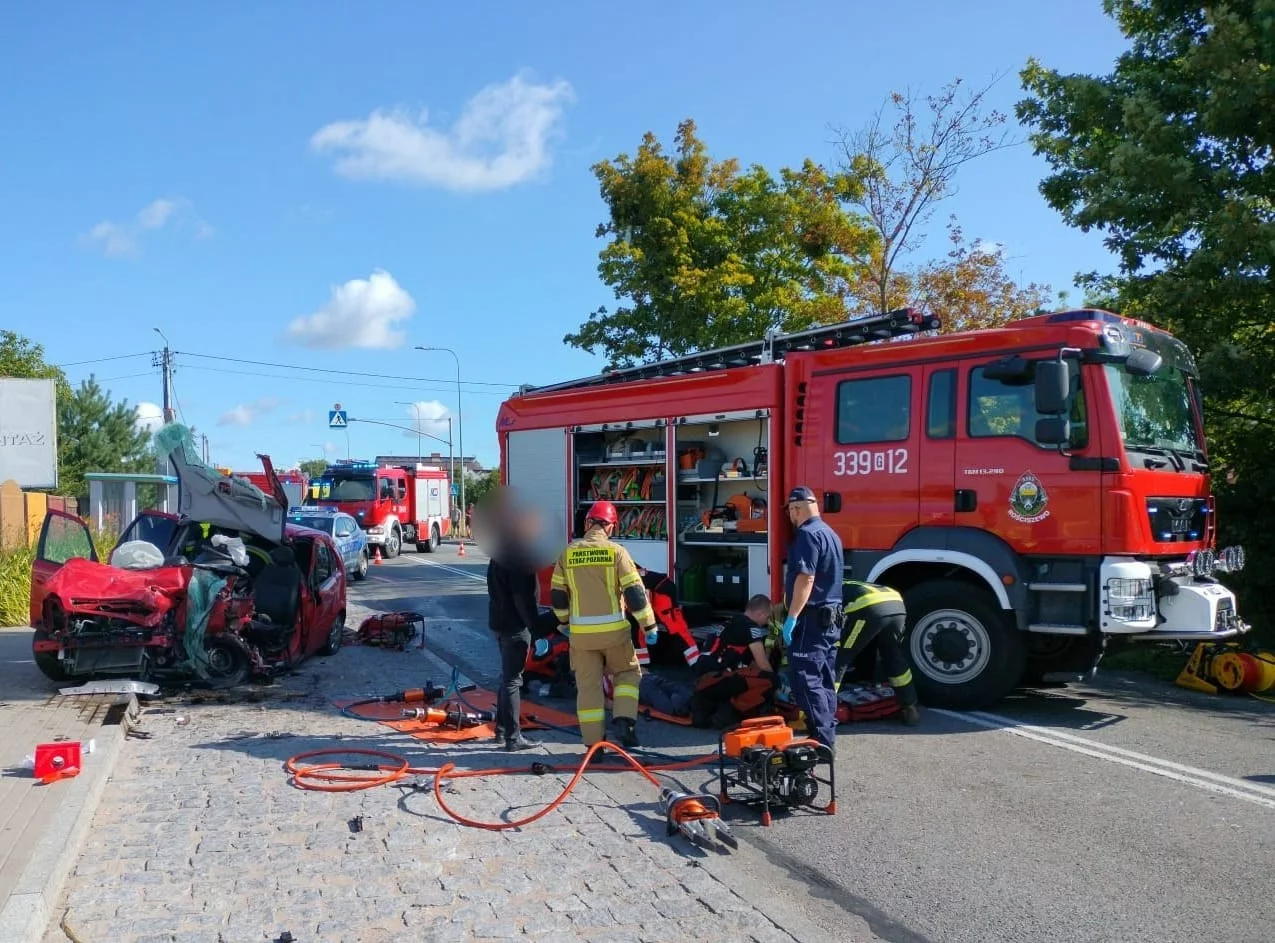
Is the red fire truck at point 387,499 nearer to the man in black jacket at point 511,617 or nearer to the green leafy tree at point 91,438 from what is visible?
the green leafy tree at point 91,438

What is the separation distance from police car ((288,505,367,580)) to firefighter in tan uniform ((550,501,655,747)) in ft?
47.3

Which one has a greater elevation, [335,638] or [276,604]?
[276,604]

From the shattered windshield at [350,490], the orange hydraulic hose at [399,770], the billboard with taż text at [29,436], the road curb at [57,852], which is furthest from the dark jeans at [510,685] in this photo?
the shattered windshield at [350,490]

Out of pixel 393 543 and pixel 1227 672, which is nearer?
pixel 1227 672

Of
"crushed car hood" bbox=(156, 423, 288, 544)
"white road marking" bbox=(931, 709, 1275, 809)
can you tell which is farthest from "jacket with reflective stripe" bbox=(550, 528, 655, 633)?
"crushed car hood" bbox=(156, 423, 288, 544)

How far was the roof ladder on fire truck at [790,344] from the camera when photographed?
9.27 meters

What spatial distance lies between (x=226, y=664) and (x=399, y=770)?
371 centimetres

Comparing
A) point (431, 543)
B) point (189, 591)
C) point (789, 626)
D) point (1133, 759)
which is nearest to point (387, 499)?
point (431, 543)

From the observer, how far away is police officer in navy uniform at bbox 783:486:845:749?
6121 millimetres

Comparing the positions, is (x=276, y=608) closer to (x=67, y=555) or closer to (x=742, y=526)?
(x=67, y=555)

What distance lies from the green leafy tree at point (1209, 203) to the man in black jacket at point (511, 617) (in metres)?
7.79

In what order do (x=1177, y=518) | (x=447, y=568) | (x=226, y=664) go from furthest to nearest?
1. (x=447, y=568)
2. (x=226, y=664)
3. (x=1177, y=518)

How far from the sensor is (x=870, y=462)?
858 centimetres

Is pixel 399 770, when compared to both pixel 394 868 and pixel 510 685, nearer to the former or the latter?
pixel 510 685
